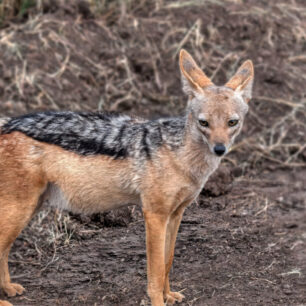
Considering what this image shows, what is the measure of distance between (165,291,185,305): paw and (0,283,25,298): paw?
160cm

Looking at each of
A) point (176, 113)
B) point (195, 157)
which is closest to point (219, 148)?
point (195, 157)

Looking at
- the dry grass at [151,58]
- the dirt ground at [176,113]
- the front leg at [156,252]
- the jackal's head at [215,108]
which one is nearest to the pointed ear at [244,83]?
the jackal's head at [215,108]

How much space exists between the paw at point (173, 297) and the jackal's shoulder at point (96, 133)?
1.57 m

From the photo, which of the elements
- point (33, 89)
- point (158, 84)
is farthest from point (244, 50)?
point (33, 89)

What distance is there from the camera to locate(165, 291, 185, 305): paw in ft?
21.1

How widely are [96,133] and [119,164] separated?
39cm

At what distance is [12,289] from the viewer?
6621 mm

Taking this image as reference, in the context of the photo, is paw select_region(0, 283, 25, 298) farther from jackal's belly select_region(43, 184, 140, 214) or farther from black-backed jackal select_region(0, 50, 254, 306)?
jackal's belly select_region(43, 184, 140, 214)

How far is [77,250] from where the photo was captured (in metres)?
7.45

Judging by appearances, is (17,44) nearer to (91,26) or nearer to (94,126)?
(91,26)

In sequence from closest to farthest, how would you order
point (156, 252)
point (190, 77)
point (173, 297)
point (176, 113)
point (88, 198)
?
point (156, 252)
point (190, 77)
point (88, 198)
point (173, 297)
point (176, 113)

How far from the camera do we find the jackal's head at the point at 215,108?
5.56 metres

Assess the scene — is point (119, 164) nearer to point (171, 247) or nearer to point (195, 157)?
point (195, 157)

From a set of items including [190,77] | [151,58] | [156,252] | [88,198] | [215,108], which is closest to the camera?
[215,108]
